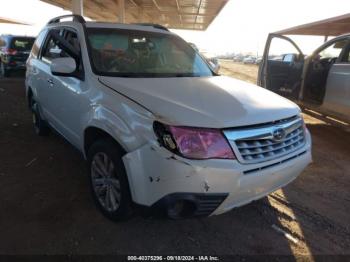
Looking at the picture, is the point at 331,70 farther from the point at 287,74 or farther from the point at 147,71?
the point at 147,71

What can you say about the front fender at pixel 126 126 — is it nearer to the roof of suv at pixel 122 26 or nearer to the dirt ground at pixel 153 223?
the dirt ground at pixel 153 223

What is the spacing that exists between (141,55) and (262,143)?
1768mm

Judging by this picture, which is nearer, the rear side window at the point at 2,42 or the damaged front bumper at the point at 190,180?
the damaged front bumper at the point at 190,180

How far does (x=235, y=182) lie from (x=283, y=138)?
0.65 m

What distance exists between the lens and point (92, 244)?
273 centimetres

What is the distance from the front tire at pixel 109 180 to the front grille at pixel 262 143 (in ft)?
2.94

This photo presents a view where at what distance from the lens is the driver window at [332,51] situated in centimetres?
600

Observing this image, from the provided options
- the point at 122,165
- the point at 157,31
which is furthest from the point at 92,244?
the point at 157,31

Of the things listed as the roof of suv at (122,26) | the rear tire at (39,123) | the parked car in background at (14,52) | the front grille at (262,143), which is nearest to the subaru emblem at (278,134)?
the front grille at (262,143)

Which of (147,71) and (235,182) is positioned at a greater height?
(147,71)

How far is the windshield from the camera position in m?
3.34

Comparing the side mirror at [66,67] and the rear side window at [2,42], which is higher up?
the side mirror at [66,67]

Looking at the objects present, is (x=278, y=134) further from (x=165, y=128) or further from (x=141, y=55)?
(x=141, y=55)

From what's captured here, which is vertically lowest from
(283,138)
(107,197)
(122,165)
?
(107,197)
